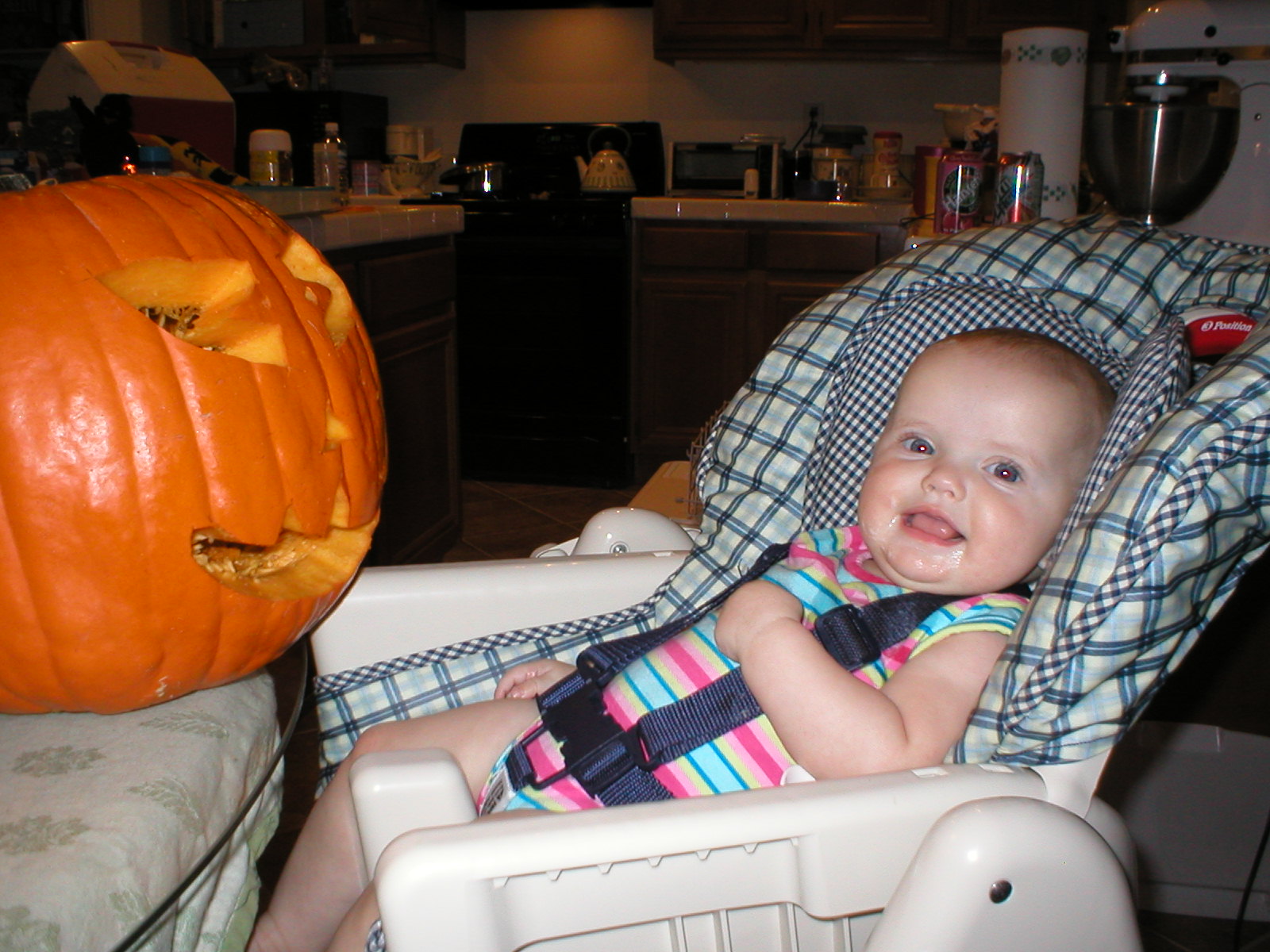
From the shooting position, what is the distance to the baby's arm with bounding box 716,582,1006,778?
668 mm

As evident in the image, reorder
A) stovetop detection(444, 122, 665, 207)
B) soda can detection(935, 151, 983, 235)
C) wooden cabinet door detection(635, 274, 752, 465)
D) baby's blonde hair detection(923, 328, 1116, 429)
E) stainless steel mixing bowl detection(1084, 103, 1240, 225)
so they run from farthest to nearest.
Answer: stovetop detection(444, 122, 665, 207), wooden cabinet door detection(635, 274, 752, 465), soda can detection(935, 151, 983, 235), stainless steel mixing bowl detection(1084, 103, 1240, 225), baby's blonde hair detection(923, 328, 1116, 429)

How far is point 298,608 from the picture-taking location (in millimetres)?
635

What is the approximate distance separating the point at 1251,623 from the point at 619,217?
2238 millimetres

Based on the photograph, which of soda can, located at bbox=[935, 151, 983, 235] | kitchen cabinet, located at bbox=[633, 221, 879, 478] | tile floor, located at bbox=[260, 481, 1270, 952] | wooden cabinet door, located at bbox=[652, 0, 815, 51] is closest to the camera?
tile floor, located at bbox=[260, 481, 1270, 952]

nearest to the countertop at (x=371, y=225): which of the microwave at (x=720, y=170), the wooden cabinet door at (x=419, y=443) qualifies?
the wooden cabinet door at (x=419, y=443)

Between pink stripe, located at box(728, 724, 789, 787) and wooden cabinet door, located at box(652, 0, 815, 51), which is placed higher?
wooden cabinet door, located at box(652, 0, 815, 51)

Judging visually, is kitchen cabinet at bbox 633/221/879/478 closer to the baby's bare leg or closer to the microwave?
the microwave

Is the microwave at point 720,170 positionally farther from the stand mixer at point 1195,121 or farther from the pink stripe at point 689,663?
the pink stripe at point 689,663

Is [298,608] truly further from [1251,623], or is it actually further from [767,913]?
[1251,623]

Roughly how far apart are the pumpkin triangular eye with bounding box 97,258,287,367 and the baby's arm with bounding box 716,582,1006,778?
385 mm

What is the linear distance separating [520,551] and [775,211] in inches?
50.2

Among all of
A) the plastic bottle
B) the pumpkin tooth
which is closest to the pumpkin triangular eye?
the pumpkin tooth

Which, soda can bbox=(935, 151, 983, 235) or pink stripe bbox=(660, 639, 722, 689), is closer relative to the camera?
pink stripe bbox=(660, 639, 722, 689)

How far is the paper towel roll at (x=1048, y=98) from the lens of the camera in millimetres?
1713
